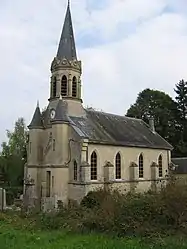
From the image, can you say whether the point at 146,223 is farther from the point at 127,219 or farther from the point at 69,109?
the point at 69,109

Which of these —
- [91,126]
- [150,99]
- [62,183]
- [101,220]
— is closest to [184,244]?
[101,220]

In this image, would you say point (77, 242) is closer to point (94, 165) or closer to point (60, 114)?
point (94, 165)

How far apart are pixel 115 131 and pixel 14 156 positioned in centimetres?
2530

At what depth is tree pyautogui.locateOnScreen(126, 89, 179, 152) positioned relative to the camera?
59125 millimetres

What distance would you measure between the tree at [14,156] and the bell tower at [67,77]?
23.2m

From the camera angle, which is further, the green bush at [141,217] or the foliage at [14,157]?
the foliage at [14,157]

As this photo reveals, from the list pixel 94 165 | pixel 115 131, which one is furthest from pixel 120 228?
pixel 115 131

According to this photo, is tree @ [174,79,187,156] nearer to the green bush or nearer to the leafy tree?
the leafy tree

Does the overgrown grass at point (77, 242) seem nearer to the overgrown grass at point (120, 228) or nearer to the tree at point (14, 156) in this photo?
the overgrown grass at point (120, 228)

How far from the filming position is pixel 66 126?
3312cm

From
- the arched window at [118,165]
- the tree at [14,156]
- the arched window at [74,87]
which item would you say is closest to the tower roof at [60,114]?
the arched window at [74,87]

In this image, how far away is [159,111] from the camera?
197ft

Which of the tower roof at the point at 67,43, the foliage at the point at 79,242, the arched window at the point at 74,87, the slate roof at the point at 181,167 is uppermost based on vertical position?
the tower roof at the point at 67,43

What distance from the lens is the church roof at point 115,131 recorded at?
34188mm
